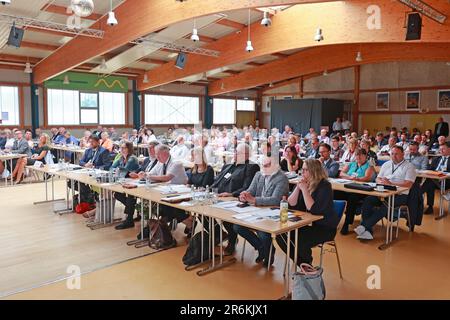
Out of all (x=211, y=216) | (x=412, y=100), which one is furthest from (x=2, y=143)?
(x=412, y=100)

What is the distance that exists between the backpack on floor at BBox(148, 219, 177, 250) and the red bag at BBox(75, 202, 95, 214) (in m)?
1.98

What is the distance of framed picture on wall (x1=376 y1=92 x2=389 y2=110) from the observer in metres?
16.9

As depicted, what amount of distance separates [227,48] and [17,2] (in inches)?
244

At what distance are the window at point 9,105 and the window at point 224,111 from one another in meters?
9.20

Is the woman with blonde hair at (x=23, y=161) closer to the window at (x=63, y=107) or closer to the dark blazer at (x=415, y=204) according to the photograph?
the window at (x=63, y=107)

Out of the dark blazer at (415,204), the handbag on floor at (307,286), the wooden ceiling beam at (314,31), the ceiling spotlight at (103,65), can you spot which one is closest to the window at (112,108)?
the ceiling spotlight at (103,65)

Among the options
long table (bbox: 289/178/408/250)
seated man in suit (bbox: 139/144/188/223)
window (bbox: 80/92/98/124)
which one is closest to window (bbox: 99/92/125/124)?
window (bbox: 80/92/98/124)

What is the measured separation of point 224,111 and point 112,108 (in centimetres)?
649

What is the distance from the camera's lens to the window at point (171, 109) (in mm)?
16781

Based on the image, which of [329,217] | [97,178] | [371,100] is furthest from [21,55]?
[371,100]

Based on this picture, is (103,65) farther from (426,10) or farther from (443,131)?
(443,131)

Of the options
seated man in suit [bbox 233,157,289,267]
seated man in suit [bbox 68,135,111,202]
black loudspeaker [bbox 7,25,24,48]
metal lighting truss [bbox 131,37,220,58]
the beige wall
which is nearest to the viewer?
seated man in suit [bbox 233,157,289,267]

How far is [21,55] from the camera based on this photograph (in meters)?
12.4

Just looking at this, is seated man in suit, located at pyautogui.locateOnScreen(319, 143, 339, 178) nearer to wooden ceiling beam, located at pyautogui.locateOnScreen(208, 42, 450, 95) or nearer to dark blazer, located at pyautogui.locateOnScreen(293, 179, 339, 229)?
dark blazer, located at pyautogui.locateOnScreen(293, 179, 339, 229)
